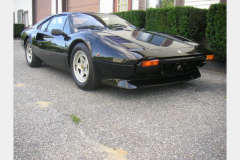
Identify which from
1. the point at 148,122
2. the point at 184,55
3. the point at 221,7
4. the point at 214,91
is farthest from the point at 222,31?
the point at 148,122

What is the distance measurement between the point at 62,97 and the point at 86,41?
850 mm

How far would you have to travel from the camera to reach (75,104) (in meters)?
2.85

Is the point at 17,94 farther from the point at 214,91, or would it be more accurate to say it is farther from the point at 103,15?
the point at 214,91

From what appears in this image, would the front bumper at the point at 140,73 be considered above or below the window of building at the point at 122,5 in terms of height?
below

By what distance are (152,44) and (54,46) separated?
1777 millimetres

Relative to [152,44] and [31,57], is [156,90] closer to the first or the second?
[152,44]

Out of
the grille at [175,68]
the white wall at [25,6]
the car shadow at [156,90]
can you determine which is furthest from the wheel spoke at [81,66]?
the white wall at [25,6]

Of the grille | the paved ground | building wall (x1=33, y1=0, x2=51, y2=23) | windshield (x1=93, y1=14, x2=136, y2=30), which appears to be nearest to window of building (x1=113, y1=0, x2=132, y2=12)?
windshield (x1=93, y1=14, x2=136, y2=30)

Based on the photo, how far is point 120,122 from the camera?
2340mm

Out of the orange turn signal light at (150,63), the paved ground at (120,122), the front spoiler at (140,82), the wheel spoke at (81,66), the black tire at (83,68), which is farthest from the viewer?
the wheel spoke at (81,66)

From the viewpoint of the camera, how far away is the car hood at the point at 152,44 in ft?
9.48

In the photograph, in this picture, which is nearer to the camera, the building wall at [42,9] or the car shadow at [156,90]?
the car shadow at [156,90]

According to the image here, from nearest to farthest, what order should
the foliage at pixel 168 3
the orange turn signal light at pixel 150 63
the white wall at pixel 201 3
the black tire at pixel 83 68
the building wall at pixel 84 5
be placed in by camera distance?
the orange turn signal light at pixel 150 63 → the black tire at pixel 83 68 → the white wall at pixel 201 3 → the foliage at pixel 168 3 → the building wall at pixel 84 5

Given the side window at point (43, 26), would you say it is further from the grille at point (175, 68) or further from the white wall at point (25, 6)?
the white wall at point (25, 6)
